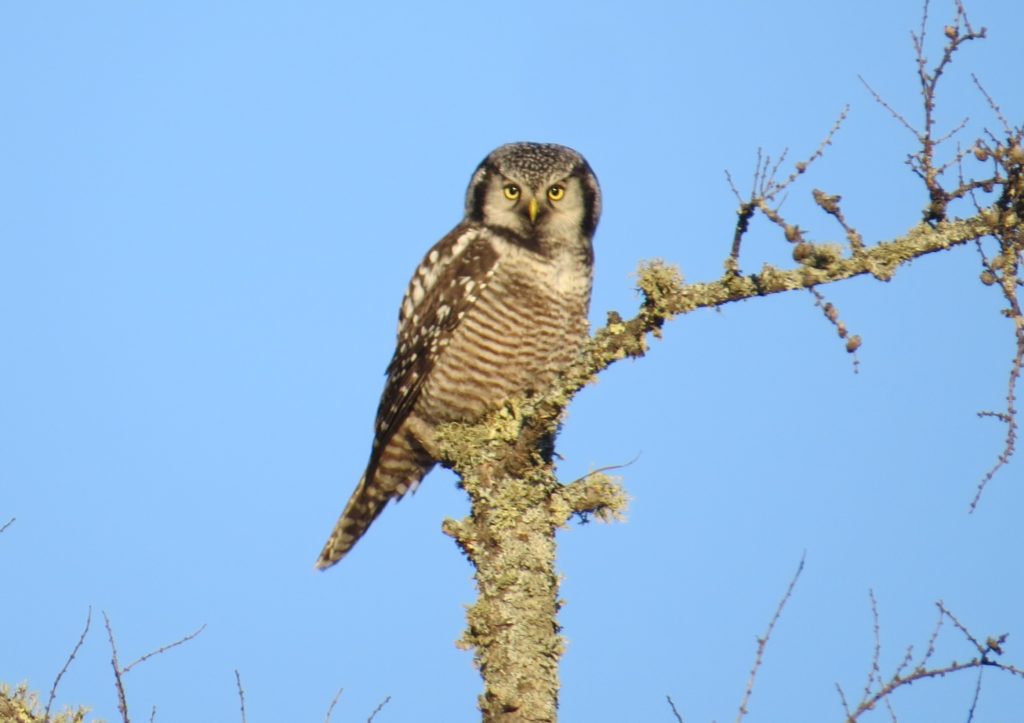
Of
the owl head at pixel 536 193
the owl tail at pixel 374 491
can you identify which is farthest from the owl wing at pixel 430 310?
the owl head at pixel 536 193

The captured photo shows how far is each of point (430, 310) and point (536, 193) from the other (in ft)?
2.88

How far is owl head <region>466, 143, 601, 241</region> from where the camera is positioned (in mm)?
7578

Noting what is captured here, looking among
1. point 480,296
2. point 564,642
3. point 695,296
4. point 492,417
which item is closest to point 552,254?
point 480,296

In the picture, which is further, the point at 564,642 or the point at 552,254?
the point at 552,254

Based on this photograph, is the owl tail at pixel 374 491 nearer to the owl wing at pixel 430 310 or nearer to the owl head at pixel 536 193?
the owl wing at pixel 430 310

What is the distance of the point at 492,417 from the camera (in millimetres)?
7340

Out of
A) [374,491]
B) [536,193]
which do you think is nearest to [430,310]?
[536,193]

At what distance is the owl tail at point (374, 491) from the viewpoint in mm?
7879

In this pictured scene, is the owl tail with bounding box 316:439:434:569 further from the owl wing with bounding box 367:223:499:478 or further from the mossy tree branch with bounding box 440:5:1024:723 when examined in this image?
the mossy tree branch with bounding box 440:5:1024:723

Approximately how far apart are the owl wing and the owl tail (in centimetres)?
7

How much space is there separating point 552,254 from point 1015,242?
2.98m

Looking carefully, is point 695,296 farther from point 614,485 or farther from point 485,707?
point 485,707

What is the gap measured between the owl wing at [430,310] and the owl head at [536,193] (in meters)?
0.17

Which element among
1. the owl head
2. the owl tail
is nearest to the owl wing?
the owl tail
